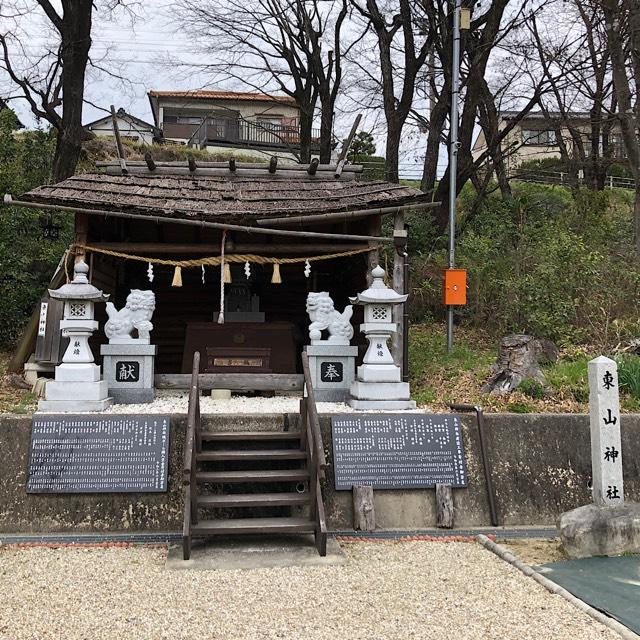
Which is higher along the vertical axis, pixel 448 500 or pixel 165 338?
pixel 165 338

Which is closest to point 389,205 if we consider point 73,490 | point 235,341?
point 235,341

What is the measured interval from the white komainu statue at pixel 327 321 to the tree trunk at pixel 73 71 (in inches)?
302

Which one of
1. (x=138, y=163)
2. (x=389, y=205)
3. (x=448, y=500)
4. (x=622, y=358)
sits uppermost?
(x=138, y=163)

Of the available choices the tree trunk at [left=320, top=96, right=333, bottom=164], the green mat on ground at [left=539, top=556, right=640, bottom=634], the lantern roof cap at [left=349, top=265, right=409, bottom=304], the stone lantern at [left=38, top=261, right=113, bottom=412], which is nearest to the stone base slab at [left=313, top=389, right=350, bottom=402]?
the lantern roof cap at [left=349, top=265, right=409, bottom=304]

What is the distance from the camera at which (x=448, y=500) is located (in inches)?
281

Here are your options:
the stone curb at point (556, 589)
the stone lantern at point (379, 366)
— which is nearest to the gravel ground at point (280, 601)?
the stone curb at point (556, 589)

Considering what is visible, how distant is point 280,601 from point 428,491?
2839 mm

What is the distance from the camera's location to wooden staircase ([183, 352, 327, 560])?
613 centimetres

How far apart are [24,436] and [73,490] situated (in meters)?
0.88

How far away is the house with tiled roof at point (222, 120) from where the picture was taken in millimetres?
31016

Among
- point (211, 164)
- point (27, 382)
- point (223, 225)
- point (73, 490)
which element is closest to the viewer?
point (73, 490)

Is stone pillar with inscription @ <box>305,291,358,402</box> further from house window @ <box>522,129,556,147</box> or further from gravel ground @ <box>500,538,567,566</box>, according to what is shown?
house window @ <box>522,129,556,147</box>

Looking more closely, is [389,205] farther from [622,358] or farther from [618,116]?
[618,116]

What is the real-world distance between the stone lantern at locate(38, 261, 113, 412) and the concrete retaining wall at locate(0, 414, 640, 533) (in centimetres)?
101
